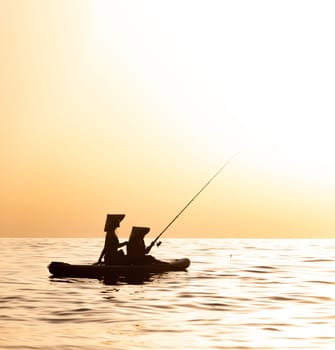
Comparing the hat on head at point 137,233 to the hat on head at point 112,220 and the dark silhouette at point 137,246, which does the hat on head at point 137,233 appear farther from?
the hat on head at point 112,220

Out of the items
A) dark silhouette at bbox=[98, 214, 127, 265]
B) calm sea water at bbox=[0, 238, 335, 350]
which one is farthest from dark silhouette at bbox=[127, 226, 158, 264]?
calm sea water at bbox=[0, 238, 335, 350]

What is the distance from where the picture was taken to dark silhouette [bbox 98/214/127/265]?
27686 mm

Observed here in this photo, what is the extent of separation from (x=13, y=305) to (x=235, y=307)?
5.79 meters

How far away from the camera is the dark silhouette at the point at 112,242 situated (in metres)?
27.7

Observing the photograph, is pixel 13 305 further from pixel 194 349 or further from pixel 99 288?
pixel 194 349

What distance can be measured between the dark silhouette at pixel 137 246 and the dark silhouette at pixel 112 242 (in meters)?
0.35

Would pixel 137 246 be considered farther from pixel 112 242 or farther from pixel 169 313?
pixel 169 313

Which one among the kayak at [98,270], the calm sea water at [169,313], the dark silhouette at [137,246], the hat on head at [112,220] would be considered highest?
the hat on head at [112,220]

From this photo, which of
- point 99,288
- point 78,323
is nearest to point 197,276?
point 99,288

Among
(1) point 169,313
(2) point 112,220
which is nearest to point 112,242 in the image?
(2) point 112,220

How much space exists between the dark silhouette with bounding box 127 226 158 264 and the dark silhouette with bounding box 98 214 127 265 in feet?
1.14

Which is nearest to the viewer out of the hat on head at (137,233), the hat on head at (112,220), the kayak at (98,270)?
the hat on head at (112,220)

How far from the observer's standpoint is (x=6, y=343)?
558 inches

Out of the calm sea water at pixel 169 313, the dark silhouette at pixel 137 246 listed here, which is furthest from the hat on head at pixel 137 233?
the calm sea water at pixel 169 313
